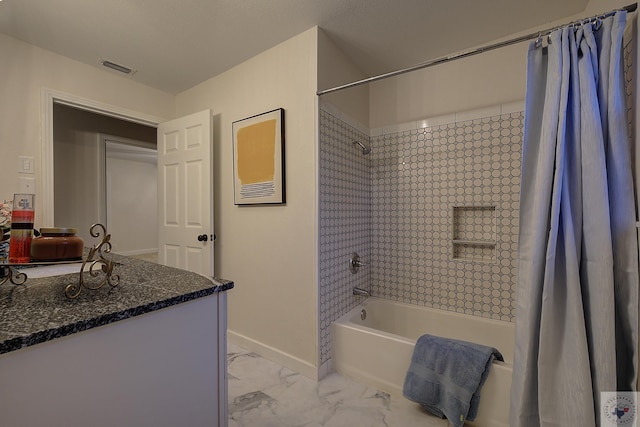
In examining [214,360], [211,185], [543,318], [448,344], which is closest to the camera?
[214,360]

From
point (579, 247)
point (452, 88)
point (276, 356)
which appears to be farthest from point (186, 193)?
point (579, 247)

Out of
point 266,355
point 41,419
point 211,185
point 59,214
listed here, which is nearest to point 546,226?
point 41,419

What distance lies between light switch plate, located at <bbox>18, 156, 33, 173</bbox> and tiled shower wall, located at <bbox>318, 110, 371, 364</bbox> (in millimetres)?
2207

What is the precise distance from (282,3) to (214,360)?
1.91 m

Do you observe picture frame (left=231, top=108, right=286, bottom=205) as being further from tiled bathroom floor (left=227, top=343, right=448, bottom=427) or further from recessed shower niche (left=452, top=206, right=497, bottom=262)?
recessed shower niche (left=452, top=206, right=497, bottom=262)

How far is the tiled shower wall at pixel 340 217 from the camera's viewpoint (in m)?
1.94

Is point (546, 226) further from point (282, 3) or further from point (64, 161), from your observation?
point (64, 161)

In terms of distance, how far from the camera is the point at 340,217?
212 cm

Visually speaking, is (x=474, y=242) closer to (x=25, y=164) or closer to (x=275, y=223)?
(x=275, y=223)

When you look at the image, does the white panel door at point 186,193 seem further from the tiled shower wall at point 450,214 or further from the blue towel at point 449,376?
the blue towel at point 449,376

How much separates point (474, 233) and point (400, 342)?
40.3 inches

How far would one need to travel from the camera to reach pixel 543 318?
108 centimetres

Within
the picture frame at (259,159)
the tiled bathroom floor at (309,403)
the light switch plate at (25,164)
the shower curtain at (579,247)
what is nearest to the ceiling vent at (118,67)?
the light switch plate at (25,164)

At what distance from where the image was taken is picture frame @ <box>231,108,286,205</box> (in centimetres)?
205
